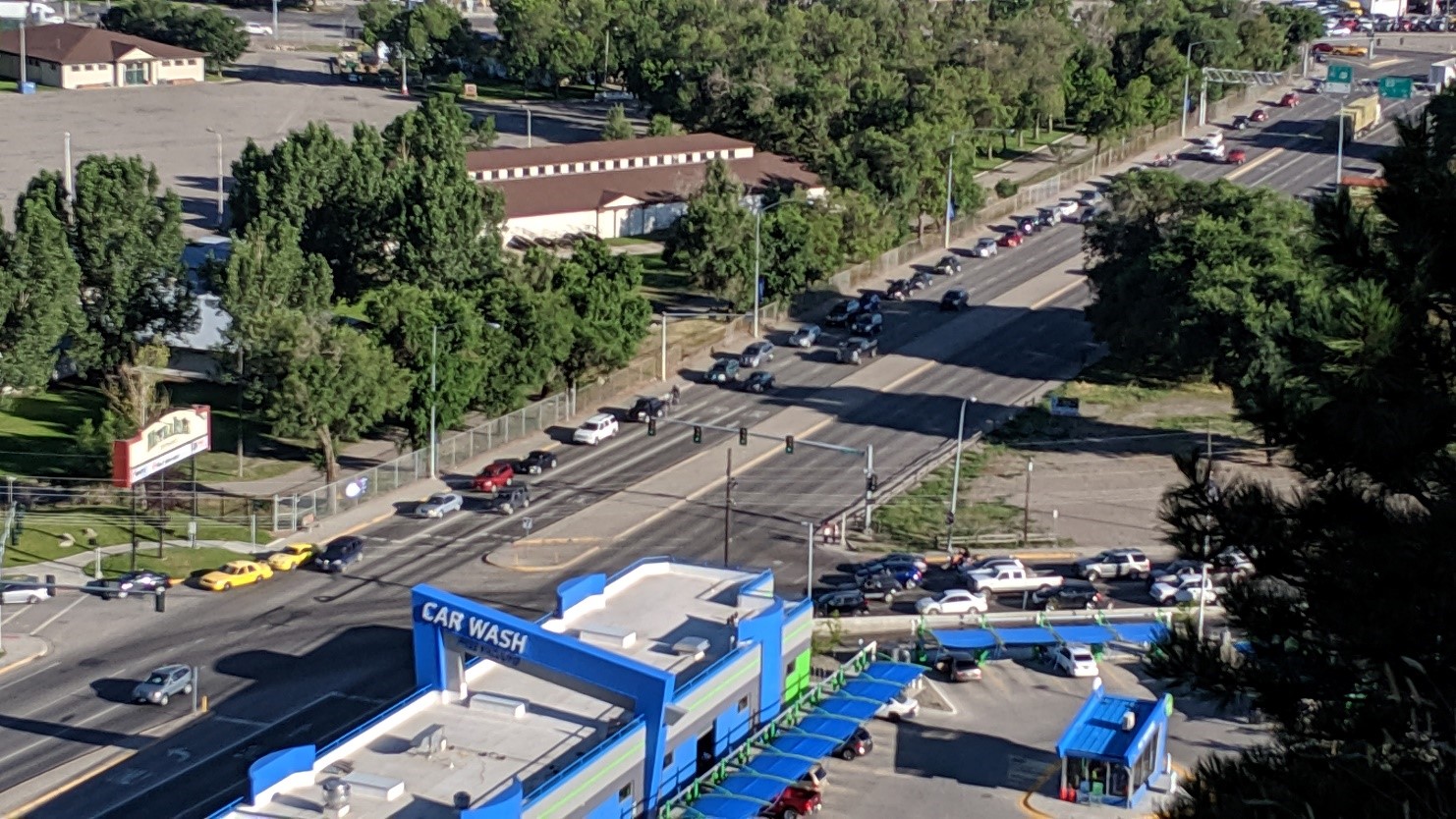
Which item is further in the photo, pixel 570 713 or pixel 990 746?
pixel 990 746

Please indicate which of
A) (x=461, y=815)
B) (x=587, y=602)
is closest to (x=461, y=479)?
(x=587, y=602)

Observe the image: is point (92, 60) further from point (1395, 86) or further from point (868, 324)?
point (1395, 86)

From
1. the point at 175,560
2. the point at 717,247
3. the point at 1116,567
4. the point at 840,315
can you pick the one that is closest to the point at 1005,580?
the point at 1116,567

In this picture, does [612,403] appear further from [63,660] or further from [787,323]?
[63,660]

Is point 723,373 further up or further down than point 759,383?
further up

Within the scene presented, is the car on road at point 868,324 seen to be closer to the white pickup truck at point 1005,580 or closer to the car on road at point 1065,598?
the white pickup truck at point 1005,580

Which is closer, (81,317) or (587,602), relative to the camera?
(587,602)

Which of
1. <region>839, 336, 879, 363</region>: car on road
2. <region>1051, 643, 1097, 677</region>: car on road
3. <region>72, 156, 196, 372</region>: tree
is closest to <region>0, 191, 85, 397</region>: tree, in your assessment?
<region>72, 156, 196, 372</region>: tree

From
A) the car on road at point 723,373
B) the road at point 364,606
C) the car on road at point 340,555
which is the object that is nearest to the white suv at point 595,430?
the road at point 364,606
